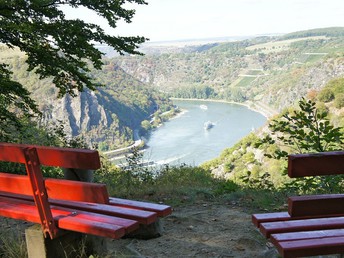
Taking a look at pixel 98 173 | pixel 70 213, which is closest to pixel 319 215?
pixel 70 213

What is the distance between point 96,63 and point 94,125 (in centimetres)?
7947

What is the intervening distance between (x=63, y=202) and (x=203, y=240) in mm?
1714

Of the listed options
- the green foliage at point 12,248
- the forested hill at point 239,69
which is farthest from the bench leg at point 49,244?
the forested hill at point 239,69

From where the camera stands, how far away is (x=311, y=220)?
107 inches

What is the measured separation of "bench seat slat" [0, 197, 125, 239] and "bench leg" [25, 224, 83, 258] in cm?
11

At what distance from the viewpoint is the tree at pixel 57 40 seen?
6.00 meters

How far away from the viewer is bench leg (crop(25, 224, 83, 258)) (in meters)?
2.88

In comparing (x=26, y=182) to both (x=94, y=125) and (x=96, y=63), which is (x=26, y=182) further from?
(x=94, y=125)

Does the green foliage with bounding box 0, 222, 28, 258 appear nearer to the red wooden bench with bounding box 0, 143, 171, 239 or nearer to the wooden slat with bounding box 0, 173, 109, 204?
the red wooden bench with bounding box 0, 143, 171, 239

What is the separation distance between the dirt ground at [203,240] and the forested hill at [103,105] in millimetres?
58171

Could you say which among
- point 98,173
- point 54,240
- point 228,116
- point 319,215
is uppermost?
point 319,215

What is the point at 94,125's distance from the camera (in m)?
84.6

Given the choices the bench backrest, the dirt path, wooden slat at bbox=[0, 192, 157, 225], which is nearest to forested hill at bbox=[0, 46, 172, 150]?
the dirt path

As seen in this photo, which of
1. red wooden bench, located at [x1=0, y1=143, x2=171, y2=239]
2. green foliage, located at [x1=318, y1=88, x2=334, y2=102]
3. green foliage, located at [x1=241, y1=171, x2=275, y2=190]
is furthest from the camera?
green foliage, located at [x1=318, y1=88, x2=334, y2=102]
